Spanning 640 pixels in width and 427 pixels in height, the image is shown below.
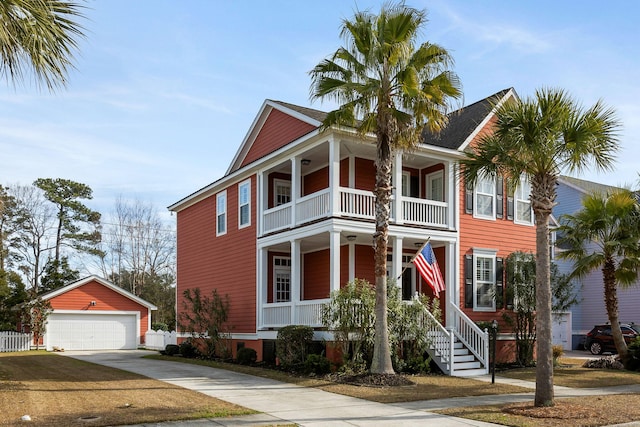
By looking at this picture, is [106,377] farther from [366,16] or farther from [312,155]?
[366,16]

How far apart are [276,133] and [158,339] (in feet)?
51.8

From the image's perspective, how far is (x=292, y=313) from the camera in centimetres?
2005

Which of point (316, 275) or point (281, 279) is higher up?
point (316, 275)

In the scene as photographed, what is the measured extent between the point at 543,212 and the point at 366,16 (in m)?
6.82

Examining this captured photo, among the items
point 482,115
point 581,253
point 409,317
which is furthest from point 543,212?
point 482,115

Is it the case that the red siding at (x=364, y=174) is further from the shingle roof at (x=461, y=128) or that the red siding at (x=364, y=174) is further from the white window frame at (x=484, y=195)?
the white window frame at (x=484, y=195)

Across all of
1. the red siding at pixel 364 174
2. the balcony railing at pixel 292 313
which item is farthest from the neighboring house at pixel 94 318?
the red siding at pixel 364 174

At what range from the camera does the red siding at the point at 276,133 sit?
2238 cm

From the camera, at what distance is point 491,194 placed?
22.8 meters

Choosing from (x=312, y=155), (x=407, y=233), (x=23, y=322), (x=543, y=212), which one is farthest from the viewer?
(x=23, y=322)

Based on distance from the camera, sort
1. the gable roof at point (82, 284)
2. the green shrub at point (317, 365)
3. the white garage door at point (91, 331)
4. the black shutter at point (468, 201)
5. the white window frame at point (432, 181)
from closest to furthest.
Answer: the green shrub at point (317, 365) < the black shutter at point (468, 201) < the white window frame at point (432, 181) < the gable roof at point (82, 284) < the white garage door at point (91, 331)

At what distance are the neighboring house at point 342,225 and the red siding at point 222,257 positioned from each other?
0.09 meters

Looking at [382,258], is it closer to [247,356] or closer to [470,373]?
[470,373]

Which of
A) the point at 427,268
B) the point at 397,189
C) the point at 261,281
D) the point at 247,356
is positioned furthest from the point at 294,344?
the point at 397,189
